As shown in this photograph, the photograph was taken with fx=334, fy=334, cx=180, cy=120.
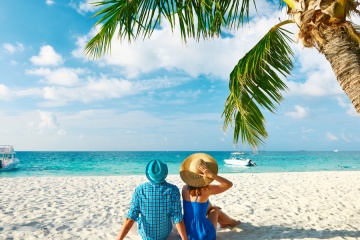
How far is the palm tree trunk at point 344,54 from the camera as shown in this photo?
2963mm

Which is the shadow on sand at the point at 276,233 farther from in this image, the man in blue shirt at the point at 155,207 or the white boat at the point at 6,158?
the white boat at the point at 6,158

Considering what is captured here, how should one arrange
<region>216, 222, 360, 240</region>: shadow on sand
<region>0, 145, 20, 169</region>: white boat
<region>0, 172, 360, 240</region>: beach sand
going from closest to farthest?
<region>216, 222, 360, 240</region>: shadow on sand
<region>0, 172, 360, 240</region>: beach sand
<region>0, 145, 20, 169</region>: white boat

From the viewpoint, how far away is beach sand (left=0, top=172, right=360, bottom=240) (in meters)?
4.60

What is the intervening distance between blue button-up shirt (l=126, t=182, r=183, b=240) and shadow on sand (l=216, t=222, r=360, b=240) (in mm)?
1083

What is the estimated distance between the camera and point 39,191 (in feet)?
28.2

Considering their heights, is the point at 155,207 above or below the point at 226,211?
above

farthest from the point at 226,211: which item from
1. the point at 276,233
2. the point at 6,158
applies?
the point at 6,158

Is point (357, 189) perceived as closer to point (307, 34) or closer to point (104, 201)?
point (104, 201)

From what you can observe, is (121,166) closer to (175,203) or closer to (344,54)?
(175,203)

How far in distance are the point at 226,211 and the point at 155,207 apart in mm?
3017

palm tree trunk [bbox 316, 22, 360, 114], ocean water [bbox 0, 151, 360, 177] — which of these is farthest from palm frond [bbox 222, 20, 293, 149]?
ocean water [bbox 0, 151, 360, 177]

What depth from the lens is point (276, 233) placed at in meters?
4.61

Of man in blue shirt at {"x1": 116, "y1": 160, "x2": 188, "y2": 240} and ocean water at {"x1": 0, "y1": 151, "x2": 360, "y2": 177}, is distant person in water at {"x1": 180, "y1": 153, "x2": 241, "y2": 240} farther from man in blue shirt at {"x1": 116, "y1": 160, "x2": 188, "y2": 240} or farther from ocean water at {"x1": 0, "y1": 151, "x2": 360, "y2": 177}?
ocean water at {"x1": 0, "y1": 151, "x2": 360, "y2": 177}

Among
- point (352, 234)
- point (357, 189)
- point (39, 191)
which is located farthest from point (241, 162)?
point (352, 234)
